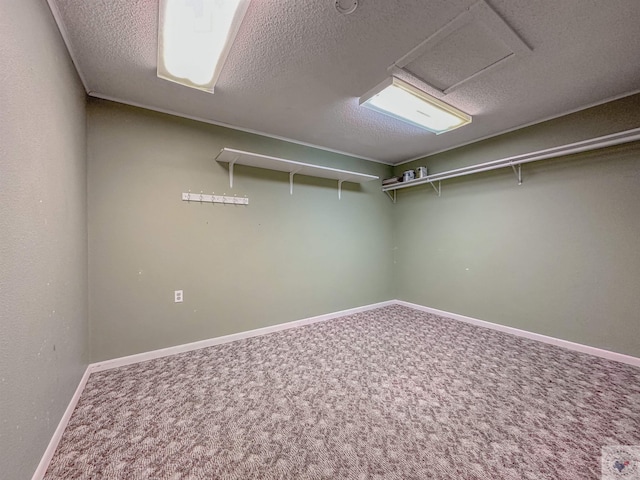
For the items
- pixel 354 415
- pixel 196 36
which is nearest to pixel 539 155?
pixel 354 415

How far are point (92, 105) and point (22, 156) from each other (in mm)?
1529

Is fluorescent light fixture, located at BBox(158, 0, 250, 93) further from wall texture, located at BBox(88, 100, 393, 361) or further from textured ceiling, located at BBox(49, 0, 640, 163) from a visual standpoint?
wall texture, located at BBox(88, 100, 393, 361)

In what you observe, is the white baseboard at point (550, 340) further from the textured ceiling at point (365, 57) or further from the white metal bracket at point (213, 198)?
the white metal bracket at point (213, 198)

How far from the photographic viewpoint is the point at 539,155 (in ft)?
8.46

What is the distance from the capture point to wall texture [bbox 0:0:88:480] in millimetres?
908

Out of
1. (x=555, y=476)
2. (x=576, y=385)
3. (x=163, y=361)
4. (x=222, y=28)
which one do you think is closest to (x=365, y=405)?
(x=555, y=476)

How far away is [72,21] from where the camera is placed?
1419 millimetres

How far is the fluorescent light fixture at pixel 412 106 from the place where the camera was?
197cm

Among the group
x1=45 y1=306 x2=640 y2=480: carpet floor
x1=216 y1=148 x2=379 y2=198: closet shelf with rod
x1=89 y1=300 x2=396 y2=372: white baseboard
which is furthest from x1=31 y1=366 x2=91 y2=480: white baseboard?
x1=216 y1=148 x2=379 y2=198: closet shelf with rod

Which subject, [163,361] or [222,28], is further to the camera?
[163,361]

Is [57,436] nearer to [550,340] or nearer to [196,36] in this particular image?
[196,36]

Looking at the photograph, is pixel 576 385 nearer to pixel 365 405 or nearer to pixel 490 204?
pixel 365 405

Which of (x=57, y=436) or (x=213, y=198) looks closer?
(x=57, y=436)

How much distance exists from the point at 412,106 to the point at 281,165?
58.4 inches
